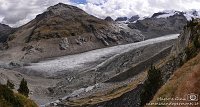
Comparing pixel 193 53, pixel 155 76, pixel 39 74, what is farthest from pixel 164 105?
pixel 39 74

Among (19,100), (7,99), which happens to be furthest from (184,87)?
(19,100)

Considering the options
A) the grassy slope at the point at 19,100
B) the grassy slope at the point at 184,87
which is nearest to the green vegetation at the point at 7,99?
the grassy slope at the point at 19,100

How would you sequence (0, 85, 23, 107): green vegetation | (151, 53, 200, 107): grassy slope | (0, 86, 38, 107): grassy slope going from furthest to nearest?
(0, 85, 23, 107): green vegetation
(0, 86, 38, 107): grassy slope
(151, 53, 200, 107): grassy slope

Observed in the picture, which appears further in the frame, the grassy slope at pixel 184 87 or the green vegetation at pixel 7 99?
the green vegetation at pixel 7 99

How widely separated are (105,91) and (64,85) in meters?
37.4

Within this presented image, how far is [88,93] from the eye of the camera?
114 meters

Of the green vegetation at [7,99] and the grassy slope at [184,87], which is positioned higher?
the grassy slope at [184,87]

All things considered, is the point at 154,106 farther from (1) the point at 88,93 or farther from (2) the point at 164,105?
(1) the point at 88,93

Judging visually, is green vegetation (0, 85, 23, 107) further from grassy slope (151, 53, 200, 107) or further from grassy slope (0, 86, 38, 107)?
grassy slope (151, 53, 200, 107)

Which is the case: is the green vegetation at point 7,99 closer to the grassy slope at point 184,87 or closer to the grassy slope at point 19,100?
the grassy slope at point 19,100

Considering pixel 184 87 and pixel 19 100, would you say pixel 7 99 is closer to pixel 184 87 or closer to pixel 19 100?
pixel 19 100

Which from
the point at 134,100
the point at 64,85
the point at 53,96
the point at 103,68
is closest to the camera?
the point at 134,100

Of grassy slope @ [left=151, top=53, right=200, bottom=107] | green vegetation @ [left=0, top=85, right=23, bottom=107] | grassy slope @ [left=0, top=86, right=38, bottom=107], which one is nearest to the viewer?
grassy slope @ [left=151, top=53, right=200, bottom=107]

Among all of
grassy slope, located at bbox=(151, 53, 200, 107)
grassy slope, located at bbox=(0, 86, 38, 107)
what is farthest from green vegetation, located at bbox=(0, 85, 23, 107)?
grassy slope, located at bbox=(151, 53, 200, 107)
